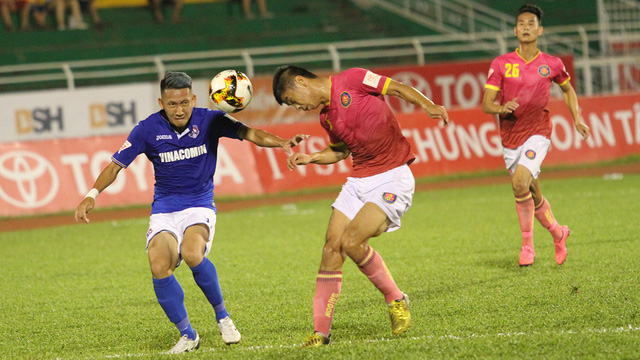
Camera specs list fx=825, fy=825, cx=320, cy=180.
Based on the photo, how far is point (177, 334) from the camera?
6.02 m

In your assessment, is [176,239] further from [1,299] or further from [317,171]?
[317,171]

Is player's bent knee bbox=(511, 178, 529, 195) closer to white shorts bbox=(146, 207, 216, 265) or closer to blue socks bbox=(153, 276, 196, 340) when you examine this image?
white shorts bbox=(146, 207, 216, 265)

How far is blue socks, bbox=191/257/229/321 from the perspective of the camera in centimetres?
559

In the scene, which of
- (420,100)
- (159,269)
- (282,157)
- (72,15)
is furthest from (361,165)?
(72,15)

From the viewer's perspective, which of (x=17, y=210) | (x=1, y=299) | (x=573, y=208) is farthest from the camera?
(x=17, y=210)

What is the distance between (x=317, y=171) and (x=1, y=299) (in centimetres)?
845

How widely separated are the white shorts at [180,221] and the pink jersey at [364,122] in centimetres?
106

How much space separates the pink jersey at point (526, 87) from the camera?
8016 millimetres

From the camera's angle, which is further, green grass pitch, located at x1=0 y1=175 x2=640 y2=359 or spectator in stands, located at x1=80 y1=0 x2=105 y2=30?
spectator in stands, located at x1=80 y1=0 x2=105 y2=30

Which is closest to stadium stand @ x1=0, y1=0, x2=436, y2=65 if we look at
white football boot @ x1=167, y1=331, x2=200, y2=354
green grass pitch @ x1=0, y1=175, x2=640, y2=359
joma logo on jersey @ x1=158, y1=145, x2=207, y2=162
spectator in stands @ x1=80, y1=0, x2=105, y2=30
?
spectator in stands @ x1=80, y1=0, x2=105, y2=30

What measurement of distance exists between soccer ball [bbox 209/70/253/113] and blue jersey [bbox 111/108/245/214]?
16cm

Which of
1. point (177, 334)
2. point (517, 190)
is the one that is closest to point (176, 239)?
point (177, 334)

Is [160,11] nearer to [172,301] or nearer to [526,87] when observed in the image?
[526,87]

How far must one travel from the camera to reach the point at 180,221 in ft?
18.9
